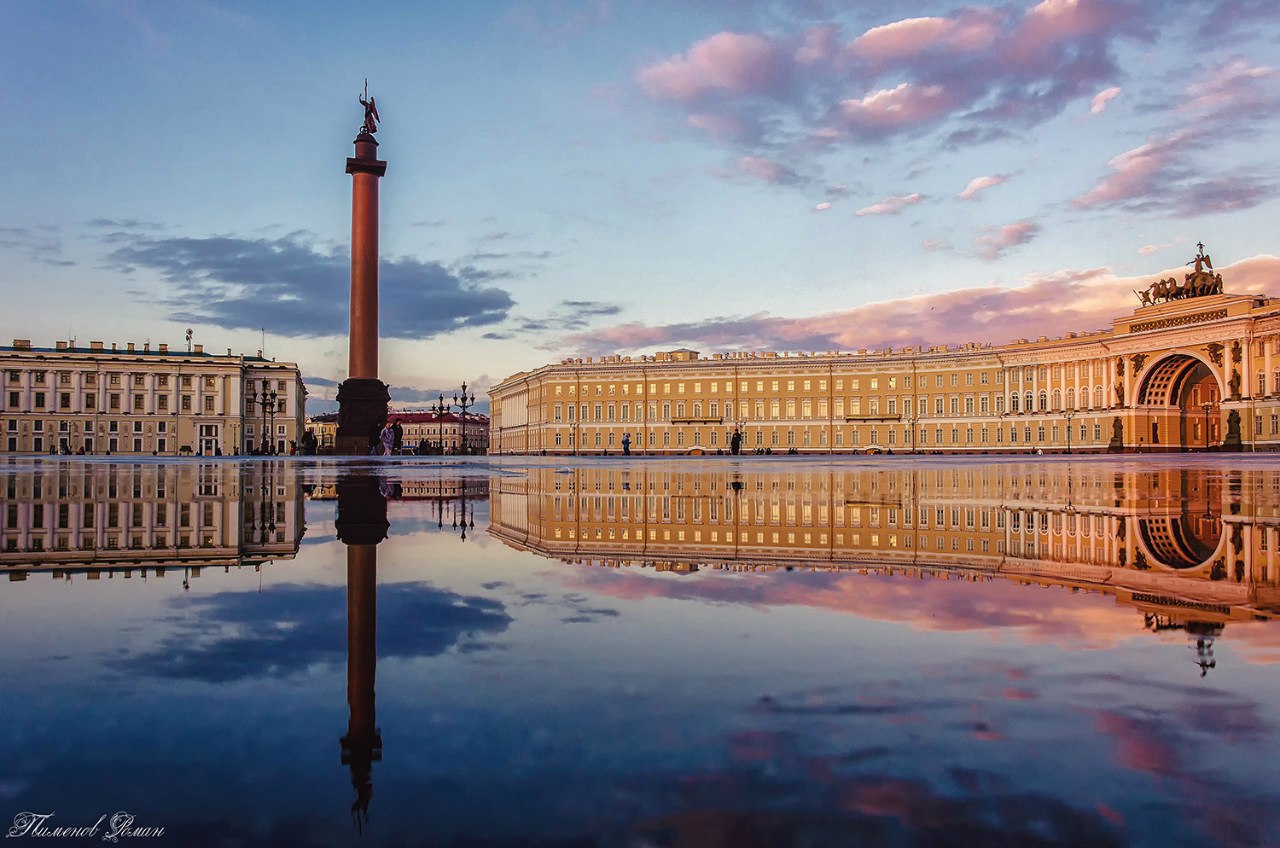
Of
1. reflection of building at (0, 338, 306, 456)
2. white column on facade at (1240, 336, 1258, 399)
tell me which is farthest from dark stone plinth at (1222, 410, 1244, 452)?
reflection of building at (0, 338, 306, 456)

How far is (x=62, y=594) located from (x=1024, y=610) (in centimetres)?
463

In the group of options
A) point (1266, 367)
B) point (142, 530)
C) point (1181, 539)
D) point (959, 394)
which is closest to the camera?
point (1181, 539)

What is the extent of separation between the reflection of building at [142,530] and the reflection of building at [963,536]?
2069 millimetres

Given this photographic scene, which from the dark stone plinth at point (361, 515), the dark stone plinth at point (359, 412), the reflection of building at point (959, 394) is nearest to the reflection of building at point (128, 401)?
the reflection of building at point (959, 394)

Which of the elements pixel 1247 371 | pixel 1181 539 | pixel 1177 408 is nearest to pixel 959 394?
pixel 1177 408

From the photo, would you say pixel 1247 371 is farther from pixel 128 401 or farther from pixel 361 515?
pixel 128 401

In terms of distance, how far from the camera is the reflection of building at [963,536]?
5059 mm

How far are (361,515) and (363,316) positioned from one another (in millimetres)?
32032

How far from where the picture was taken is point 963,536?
297 inches

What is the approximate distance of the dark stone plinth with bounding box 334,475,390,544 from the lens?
7.27 m

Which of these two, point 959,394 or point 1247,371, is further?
point 959,394

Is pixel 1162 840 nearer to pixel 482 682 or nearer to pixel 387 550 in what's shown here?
pixel 482 682

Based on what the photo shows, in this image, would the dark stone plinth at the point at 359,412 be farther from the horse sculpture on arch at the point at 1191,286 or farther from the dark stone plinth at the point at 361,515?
the horse sculpture on arch at the point at 1191,286

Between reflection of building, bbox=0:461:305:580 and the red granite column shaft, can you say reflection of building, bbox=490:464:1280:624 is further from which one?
the red granite column shaft
